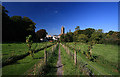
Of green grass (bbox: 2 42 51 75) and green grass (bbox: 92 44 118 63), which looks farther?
green grass (bbox: 92 44 118 63)

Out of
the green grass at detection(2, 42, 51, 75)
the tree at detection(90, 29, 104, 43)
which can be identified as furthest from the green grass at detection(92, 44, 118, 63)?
the green grass at detection(2, 42, 51, 75)

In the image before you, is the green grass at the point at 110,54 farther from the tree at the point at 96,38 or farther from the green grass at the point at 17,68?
the green grass at the point at 17,68

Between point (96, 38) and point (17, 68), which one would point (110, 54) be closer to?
point (96, 38)

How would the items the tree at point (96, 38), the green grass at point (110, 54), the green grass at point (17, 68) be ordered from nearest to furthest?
the green grass at point (17, 68) → the green grass at point (110, 54) → the tree at point (96, 38)

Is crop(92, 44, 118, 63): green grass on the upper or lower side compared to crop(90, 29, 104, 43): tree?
lower

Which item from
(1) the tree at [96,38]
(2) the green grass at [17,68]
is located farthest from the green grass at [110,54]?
(2) the green grass at [17,68]

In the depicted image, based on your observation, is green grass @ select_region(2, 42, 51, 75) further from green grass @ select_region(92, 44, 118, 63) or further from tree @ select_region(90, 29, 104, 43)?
tree @ select_region(90, 29, 104, 43)

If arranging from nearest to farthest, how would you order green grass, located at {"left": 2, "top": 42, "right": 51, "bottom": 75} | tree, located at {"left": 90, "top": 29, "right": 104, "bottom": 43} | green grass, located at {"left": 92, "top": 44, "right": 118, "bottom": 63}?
green grass, located at {"left": 2, "top": 42, "right": 51, "bottom": 75} < green grass, located at {"left": 92, "top": 44, "right": 118, "bottom": 63} < tree, located at {"left": 90, "top": 29, "right": 104, "bottom": 43}

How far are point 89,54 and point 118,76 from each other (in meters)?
4.05

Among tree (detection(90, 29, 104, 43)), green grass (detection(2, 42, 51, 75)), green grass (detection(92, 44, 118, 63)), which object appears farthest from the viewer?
tree (detection(90, 29, 104, 43))

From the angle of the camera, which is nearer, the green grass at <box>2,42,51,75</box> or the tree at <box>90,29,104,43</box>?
the green grass at <box>2,42,51,75</box>

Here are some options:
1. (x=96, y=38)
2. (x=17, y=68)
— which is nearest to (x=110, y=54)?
(x=96, y=38)

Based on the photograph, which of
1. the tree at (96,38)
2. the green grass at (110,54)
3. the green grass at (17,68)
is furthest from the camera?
the tree at (96,38)

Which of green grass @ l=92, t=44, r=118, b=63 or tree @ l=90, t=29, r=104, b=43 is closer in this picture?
green grass @ l=92, t=44, r=118, b=63
